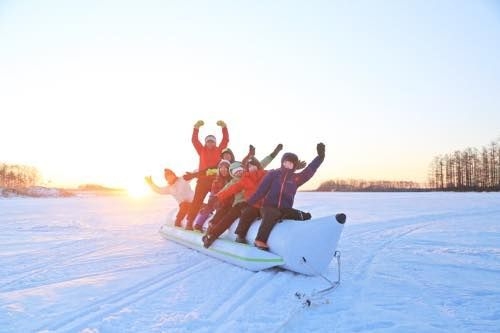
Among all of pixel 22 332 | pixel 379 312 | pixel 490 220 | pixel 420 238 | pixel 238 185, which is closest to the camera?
pixel 22 332

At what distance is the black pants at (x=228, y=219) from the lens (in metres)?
7.13

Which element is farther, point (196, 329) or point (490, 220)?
point (490, 220)

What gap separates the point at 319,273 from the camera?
5652 millimetres

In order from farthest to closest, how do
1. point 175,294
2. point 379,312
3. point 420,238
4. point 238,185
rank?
point 420,238, point 238,185, point 175,294, point 379,312

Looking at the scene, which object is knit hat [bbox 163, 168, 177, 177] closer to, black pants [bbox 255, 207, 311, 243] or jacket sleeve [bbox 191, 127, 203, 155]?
jacket sleeve [bbox 191, 127, 203, 155]

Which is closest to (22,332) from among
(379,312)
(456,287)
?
(379,312)

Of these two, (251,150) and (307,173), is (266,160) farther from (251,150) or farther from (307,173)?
(307,173)

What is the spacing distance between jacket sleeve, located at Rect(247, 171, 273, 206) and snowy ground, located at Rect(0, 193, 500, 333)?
1.08 metres

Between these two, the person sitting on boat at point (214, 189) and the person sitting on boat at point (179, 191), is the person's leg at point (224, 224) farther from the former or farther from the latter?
the person sitting on boat at point (179, 191)

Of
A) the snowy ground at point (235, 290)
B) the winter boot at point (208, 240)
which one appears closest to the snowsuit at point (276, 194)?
the snowy ground at point (235, 290)

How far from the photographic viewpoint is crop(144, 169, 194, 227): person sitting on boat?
948cm

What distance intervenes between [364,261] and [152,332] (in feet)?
13.1

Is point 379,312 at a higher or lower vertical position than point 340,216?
lower

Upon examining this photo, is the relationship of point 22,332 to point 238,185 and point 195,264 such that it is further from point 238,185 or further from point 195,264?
point 238,185
